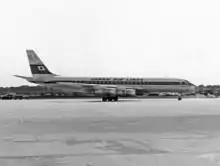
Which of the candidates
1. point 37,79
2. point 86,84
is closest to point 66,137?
point 86,84

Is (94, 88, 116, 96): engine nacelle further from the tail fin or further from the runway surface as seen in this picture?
the runway surface

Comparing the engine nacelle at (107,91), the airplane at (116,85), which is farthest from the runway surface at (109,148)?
the airplane at (116,85)

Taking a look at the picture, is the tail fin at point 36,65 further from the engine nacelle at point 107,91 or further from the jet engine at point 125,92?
the jet engine at point 125,92

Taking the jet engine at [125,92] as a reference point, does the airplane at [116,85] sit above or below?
above

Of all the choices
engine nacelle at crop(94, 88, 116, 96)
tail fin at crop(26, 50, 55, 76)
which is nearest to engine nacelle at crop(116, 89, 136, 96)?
engine nacelle at crop(94, 88, 116, 96)

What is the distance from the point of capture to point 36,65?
186 ft

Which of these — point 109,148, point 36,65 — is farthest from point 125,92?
point 109,148

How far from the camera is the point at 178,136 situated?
1093 cm

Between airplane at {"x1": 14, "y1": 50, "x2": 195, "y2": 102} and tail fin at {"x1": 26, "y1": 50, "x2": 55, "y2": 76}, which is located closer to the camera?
airplane at {"x1": 14, "y1": 50, "x2": 195, "y2": 102}

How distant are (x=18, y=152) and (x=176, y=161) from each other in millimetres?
3206

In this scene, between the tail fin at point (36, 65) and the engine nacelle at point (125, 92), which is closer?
the engine nacelle at point (125, 92)

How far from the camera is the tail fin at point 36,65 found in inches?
2180

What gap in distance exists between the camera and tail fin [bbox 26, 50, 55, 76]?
55.4 m

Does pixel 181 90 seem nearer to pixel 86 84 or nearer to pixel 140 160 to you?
pixel 86 84
